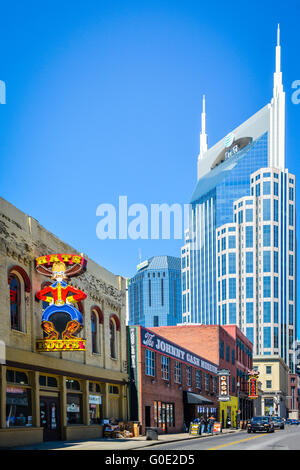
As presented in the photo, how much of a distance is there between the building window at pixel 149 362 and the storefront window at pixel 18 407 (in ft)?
53.5

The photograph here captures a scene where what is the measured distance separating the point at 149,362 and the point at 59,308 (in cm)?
1690

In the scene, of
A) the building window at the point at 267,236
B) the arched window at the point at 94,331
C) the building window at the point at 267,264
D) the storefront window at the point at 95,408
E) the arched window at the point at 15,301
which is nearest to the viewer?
the arched window at the point at 15,301

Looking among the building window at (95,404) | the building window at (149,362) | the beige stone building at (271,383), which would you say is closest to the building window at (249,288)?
the beige stone building at (271,383)

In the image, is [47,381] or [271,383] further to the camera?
[271,383]

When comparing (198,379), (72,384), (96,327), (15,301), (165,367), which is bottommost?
(198,379)

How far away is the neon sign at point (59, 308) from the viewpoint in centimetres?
2927

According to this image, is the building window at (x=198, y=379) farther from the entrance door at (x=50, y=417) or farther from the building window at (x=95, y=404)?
the entrance door at (x=50, y=417)

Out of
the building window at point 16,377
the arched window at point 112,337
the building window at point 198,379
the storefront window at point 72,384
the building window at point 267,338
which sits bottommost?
the building window at point 267,338

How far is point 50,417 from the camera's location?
30.9 meters

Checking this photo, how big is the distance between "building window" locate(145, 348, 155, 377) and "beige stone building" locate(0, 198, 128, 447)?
398 centimetres

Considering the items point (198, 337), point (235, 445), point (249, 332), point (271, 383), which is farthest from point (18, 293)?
point (249, 332)

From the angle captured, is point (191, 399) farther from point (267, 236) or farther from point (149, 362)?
point (267, 236)

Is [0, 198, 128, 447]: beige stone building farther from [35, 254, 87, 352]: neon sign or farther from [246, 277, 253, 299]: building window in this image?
[246, 277, 253, 299]: building window
